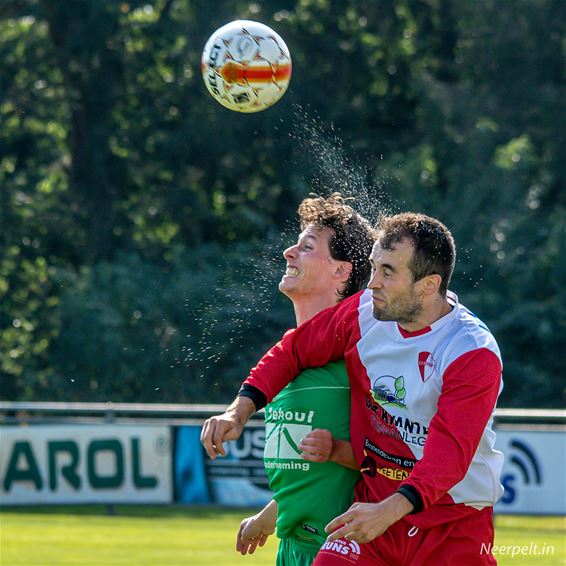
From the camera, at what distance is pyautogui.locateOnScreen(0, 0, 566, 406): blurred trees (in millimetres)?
25688

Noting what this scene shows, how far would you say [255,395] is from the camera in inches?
193

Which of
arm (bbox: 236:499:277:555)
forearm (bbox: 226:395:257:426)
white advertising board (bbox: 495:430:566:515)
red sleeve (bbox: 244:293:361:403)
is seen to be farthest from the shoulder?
white advertising board (bbox: 495:430:566:515)

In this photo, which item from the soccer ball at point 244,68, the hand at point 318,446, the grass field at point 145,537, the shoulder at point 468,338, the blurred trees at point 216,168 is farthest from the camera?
the blurred trees at point 216,168

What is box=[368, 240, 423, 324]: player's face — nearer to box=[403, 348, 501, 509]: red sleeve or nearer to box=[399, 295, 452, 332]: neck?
box=[399, 295, 452, 332]: neck

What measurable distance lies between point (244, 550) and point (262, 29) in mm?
3018

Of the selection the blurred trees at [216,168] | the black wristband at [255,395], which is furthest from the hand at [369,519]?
the blurred trees at [216,168]

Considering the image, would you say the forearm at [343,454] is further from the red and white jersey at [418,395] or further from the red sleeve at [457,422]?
the red sleeve at [457,422]

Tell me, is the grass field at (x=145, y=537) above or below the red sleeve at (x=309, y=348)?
below

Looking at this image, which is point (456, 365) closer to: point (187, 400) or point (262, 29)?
point (262, 29)

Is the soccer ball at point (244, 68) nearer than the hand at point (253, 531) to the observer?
No

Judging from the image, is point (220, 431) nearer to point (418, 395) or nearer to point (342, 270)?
point (418, 395)

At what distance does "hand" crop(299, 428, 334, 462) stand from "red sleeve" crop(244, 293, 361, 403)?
0.24 metres

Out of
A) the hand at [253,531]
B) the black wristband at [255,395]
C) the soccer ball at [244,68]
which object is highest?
the soccer ball at [244,68]

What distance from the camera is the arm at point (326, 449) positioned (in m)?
4.80
